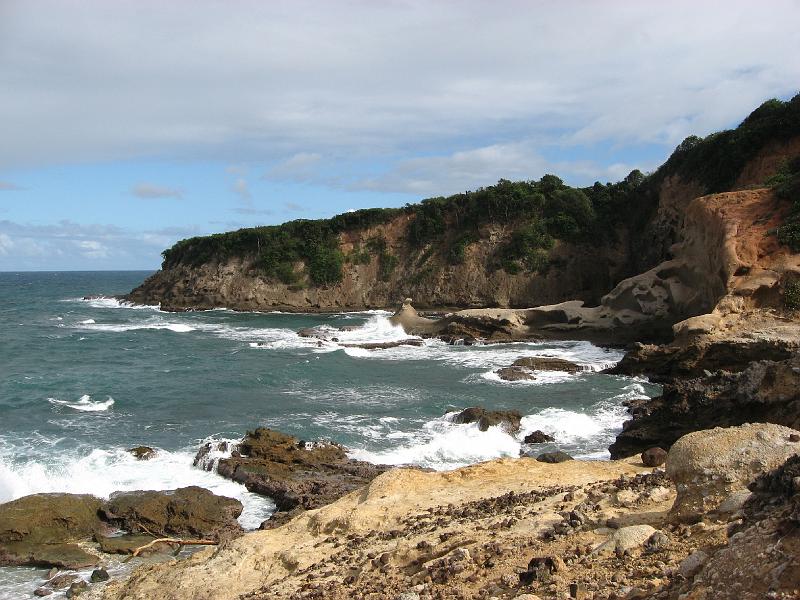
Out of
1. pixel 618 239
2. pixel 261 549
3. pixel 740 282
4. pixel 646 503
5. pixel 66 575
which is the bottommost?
pixel 66 575

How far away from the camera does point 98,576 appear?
440 inches

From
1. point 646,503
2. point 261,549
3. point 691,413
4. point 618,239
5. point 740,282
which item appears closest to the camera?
point 646,503

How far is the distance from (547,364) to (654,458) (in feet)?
61.9

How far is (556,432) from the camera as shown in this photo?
19.6 metres

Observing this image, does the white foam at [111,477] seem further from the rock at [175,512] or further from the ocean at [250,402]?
the rock at [175,512]

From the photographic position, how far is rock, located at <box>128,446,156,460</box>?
17375mm

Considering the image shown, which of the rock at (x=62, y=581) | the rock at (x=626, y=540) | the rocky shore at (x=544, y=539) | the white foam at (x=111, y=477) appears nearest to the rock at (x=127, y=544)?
the rock at (x=62, y=581)

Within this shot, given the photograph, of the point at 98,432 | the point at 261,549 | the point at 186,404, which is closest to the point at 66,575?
the point at 261,549

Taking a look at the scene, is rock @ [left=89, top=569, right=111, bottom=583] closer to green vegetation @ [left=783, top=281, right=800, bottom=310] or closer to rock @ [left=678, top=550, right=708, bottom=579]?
rock @ [left=678, top=550, right=708, bottom=579]

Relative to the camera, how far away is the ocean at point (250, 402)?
665 inches

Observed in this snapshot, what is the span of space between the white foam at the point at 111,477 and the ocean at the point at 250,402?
41mm

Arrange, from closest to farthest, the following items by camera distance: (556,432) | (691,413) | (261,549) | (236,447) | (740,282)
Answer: (261,549)
(691,413)
(236,447)
(556,432)
(740,282)

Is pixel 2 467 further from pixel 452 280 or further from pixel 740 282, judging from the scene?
pixel 452 280

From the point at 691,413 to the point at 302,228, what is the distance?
5069 centimetres
